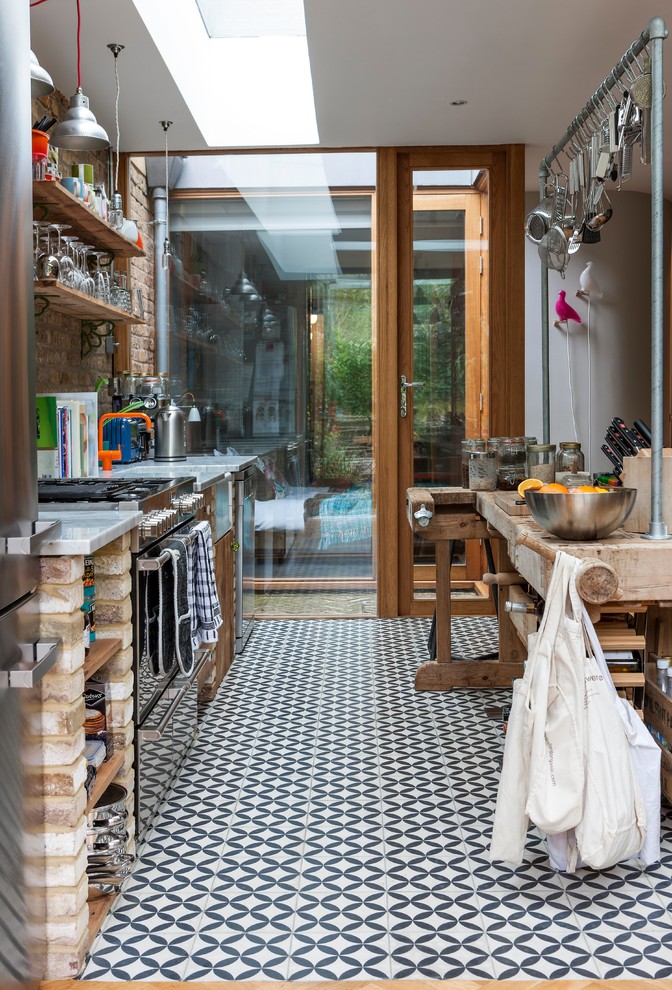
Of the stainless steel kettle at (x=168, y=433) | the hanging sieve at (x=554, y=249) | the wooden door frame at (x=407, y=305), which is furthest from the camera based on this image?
the wooden door frame at (x=407, y=305)

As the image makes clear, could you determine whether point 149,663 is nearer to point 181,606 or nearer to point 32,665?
point 181,606

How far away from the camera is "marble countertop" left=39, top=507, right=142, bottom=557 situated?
1.95 metres

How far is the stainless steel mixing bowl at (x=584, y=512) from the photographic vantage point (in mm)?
2414

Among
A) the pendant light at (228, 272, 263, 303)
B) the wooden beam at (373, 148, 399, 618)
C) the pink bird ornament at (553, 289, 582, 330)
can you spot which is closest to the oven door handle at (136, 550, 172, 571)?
the wooden beam at (373, 148, 399, 618)

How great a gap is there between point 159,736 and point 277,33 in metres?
3.62

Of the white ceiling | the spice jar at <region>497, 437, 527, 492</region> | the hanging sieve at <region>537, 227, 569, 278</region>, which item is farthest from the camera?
the spice jar at <region>497, 437, 527, 492</region>

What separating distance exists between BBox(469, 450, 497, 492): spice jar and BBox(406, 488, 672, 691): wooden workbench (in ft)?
0.20

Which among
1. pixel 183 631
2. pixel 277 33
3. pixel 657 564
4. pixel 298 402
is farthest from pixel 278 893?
pixel 277 33

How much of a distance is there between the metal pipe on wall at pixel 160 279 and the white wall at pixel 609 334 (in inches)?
112

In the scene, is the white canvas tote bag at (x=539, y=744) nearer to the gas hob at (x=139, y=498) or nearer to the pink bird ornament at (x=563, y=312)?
the gas hob at (x=139, y=498)

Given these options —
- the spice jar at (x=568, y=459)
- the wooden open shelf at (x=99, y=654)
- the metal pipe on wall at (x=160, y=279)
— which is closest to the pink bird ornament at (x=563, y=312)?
the metal pipe on wall at (x=160, y=279)

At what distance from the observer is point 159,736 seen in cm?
258

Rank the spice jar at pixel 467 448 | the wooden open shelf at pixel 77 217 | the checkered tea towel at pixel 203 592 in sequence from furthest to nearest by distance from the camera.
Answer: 1. the spice jar at pixel 467 448
2. the wooden open shelf at pixel 77 217
3. the checkered tea towel at pixel 203 592

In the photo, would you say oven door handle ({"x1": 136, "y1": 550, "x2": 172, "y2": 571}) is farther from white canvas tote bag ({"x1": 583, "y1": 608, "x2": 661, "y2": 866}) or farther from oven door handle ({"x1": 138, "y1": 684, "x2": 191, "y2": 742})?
white canvas tote bag ({"x1": 583, "y1": 608, "x2": 661, "y2": 866})
